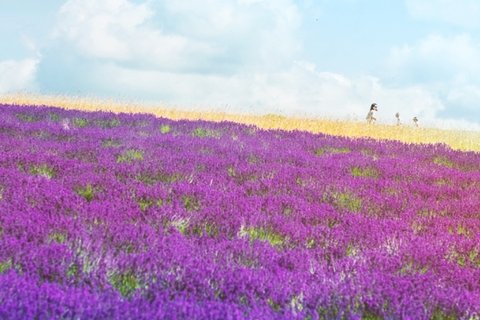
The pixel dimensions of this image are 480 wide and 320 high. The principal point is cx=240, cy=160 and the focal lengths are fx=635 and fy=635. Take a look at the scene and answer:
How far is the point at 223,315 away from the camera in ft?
10.9

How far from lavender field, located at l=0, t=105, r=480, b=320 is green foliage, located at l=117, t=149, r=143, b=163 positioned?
4cm

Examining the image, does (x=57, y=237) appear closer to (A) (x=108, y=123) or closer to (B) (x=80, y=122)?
(B) (x=80, y=122)

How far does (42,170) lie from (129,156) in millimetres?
1806

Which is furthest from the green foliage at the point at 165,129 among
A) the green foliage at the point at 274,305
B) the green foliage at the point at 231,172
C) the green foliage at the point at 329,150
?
the green foliage at the point at 274,305

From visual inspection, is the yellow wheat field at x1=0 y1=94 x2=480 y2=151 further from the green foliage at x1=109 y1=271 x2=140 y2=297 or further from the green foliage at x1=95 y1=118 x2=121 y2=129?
the green foliage at x1=109 y1=271 x2=140 y2=297

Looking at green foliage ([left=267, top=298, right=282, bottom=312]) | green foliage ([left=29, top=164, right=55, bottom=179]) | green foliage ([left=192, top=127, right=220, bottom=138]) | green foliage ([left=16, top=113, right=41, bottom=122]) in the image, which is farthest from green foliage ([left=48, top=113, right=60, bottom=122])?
green foliage ([left=267, top=298, right=282, bottom=312])

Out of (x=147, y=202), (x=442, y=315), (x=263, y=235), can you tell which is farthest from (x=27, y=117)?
(x=442, y=315)

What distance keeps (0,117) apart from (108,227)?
8732mm

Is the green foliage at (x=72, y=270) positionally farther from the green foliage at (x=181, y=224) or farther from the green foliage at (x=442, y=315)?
the green foliage at (x=442, y=315)

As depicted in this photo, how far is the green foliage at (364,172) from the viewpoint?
10.5 meters

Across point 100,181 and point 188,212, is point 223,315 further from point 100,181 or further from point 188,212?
point 100,181

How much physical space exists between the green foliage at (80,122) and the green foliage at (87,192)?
22.2 feet

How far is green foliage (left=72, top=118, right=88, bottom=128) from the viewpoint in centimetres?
1379

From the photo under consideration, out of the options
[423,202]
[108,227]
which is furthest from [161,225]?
[423,202]
